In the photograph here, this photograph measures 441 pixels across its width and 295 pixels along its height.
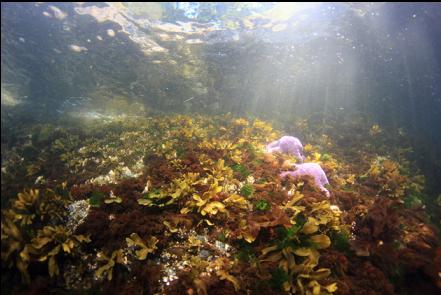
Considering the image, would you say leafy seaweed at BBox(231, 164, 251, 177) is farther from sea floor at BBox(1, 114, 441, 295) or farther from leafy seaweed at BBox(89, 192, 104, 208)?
leafy seaweed at BBox(89, 192, 104, 208)

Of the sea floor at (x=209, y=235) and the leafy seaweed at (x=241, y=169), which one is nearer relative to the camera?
the sea floor at (x=209, y=235)

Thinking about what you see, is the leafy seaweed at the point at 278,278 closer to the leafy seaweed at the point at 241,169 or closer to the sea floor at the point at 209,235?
the sea floor at the point at 209,235

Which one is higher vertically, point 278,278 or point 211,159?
point 211,159

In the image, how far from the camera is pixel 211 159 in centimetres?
810

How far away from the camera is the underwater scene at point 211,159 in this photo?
4648 mm

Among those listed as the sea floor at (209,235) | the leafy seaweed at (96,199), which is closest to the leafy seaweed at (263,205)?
the sea floor at (209,235)

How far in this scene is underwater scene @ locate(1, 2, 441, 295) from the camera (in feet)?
15.3

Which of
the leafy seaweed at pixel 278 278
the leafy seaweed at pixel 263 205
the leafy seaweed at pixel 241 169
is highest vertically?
the leafy seaweed at pixel 263 205

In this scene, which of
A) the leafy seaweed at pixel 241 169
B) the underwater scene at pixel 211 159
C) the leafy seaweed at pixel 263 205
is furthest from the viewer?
the leafy seaweed at pixel 241 169

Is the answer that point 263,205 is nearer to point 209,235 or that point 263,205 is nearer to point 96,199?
point 209,235

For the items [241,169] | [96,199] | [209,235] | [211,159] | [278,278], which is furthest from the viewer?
[211,159]

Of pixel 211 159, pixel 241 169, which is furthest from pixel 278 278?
pixel 211 159

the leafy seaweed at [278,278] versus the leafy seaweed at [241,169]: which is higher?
the leafy seaweed at [241,169]

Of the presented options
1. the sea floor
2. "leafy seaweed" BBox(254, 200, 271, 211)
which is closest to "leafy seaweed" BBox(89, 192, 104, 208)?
the sea floor
